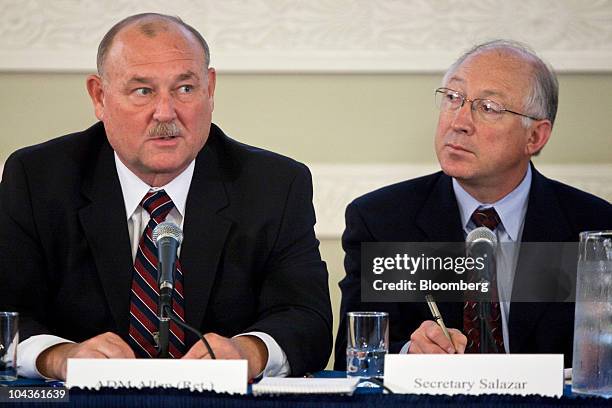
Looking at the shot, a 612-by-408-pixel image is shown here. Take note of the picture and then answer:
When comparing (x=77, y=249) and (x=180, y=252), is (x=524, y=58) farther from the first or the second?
(x=77, y=249)

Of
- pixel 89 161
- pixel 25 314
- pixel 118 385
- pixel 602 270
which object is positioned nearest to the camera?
pixel 118 385

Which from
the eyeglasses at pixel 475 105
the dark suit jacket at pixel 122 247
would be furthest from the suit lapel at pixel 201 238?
the eyeglasses at pixel 475 105

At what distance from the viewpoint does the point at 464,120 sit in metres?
3.23

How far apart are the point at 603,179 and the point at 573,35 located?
53 centimetres

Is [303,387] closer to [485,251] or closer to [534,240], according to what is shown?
[485,251]

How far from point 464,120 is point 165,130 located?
1.00 meters

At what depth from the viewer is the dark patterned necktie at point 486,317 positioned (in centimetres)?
235

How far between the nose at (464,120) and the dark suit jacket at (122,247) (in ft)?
1.92

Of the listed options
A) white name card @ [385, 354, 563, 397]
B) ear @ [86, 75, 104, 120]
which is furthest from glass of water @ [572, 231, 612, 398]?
ear @ [86, 75, 104, 120]

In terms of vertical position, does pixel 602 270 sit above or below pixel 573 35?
below

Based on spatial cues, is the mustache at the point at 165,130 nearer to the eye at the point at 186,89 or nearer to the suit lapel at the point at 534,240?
the eye at the point at 186,89

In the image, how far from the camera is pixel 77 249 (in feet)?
9.31

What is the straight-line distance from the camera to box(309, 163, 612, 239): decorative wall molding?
3633mm

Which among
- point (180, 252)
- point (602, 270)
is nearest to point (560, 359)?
point (602, 270)
